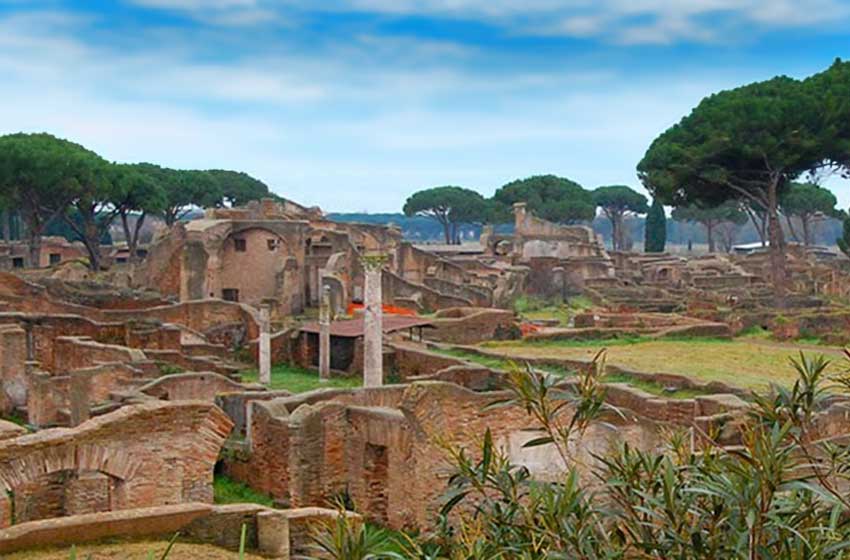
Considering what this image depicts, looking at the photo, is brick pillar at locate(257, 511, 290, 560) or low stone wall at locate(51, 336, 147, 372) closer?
brick pillar at locate(257, 511, 290, 560)

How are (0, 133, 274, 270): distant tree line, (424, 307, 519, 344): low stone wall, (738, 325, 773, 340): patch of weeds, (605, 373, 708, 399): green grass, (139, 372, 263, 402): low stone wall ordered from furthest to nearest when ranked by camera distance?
(0, 133, 274, 270): distant tree line → (738, 325, 773, 340): patch of weeds → (424, 307, 519, 344): low stone wall → (605, 373, 708, 399): green grass → (139, 372, 263, 402): low stone wall

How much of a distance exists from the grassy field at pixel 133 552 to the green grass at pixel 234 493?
3868mm

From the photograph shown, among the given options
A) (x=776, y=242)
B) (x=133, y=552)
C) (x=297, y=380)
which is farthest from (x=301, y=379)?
(x=776, y=242)

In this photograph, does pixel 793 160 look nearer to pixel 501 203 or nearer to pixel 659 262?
pixel 659 262

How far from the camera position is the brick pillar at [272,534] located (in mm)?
9367

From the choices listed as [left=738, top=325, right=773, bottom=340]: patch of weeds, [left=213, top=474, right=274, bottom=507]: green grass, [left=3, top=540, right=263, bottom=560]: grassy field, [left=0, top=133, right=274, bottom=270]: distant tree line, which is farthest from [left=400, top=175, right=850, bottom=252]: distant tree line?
[left=3, top=540, right=263, bottom=560]: grassy field

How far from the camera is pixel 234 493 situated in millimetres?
13727

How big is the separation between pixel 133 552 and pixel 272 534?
1.30 m

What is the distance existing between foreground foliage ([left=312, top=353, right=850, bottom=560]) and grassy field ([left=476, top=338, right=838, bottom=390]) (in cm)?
1218

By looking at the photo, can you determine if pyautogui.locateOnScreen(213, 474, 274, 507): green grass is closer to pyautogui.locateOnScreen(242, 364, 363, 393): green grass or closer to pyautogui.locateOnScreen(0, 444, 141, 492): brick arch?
pyautogui.locateOnScreen(0, 444, 141, 492): brick arch

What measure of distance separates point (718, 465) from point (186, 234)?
32618mm

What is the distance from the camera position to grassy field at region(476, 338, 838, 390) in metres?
20.6

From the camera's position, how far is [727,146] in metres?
37.3

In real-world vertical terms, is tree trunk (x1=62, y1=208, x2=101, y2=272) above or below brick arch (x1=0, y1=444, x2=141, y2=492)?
above
